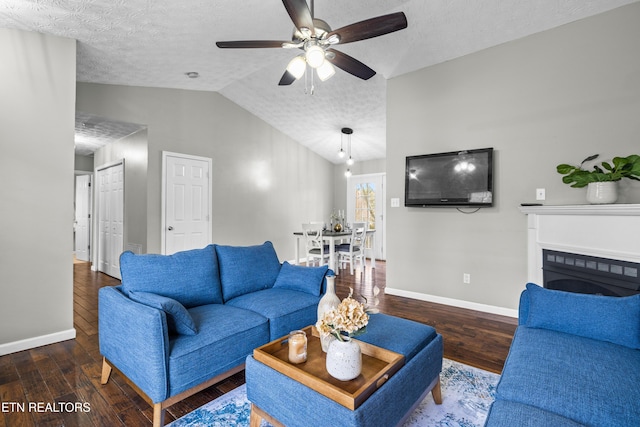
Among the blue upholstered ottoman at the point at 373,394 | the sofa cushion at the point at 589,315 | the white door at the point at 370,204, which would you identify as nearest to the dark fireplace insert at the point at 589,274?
the sofa cushion at the point at 589,315

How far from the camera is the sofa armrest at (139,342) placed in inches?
63.2

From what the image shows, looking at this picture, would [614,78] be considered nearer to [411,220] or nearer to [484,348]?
[411,220]

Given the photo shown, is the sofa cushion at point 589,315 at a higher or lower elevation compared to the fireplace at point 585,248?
lower

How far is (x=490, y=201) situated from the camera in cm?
346

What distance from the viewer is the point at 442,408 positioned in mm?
1840

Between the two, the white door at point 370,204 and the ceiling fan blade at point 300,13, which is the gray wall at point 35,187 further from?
the white door at point 370,204

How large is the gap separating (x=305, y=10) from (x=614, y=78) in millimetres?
2914

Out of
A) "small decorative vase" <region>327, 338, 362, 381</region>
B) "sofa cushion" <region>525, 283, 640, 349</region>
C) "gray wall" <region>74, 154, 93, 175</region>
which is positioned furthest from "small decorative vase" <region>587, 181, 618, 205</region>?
"gray wall" <region>74, 154, 93, 175</region>

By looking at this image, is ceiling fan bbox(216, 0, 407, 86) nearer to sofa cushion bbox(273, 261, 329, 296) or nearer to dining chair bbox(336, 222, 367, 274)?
sofa cushion bbox(273, 261, 329, 296)

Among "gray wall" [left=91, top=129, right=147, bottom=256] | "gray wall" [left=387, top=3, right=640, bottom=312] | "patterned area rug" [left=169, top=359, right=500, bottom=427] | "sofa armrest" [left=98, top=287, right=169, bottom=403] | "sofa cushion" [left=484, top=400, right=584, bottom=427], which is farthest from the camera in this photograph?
"gray wall" [left=91, top=129, right=147, bottom=256]

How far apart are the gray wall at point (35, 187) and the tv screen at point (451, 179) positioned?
3733mm

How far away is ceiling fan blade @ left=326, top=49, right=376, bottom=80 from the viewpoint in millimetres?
2584

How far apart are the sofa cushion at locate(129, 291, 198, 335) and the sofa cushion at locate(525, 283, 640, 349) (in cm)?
209

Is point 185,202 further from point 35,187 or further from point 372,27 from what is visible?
point 372,27
